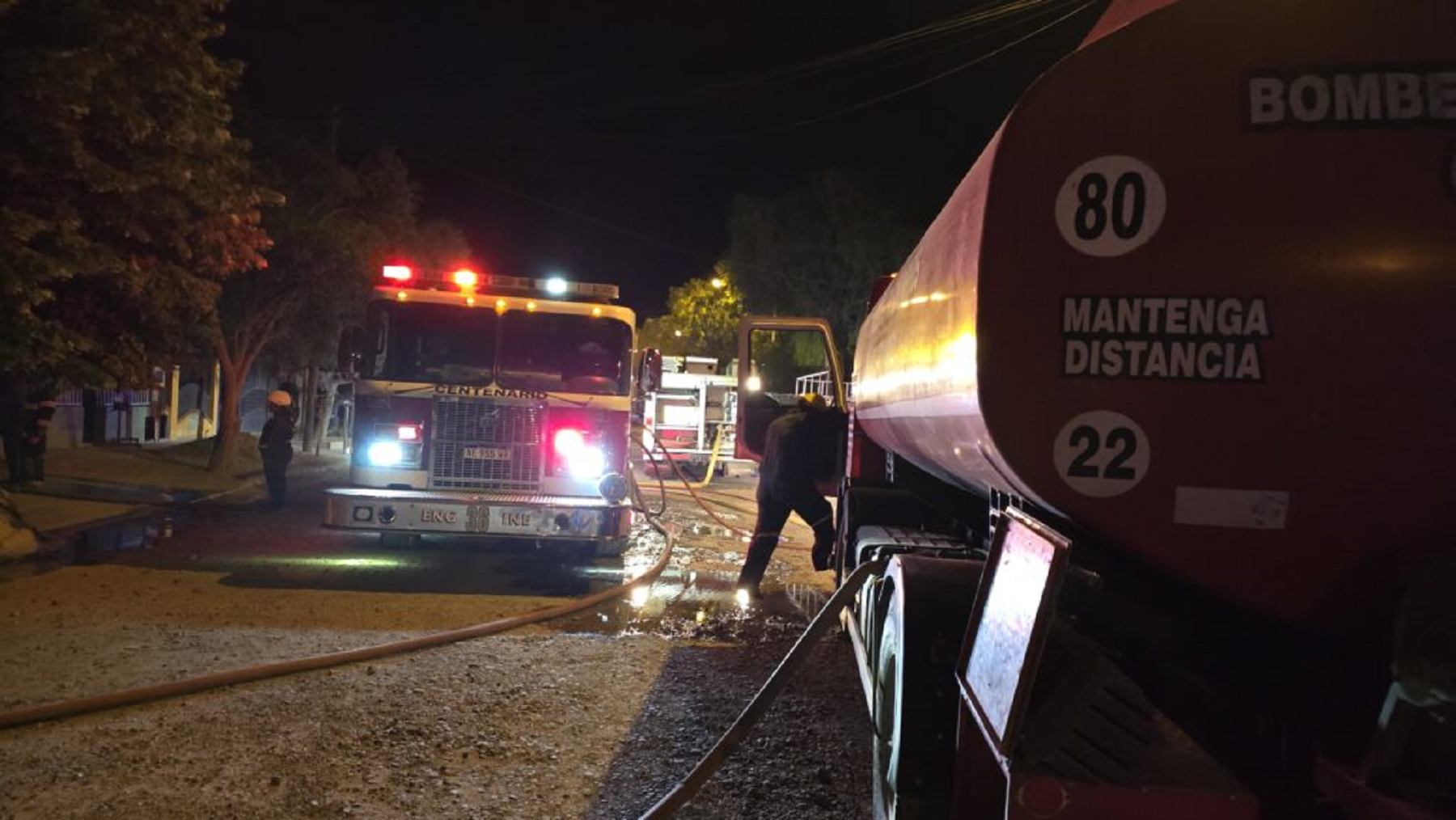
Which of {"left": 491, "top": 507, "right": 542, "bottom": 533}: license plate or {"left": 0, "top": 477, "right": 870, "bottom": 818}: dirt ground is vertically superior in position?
{"left": 491, "top": 507, "right": 542, "bottom": 533}: license plate

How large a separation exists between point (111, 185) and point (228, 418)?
9.08 meters

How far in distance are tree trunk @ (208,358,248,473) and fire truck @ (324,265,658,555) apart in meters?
8.85

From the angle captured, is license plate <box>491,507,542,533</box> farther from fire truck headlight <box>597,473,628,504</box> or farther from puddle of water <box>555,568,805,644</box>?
puddle of water <box>555,568,805,644</box>

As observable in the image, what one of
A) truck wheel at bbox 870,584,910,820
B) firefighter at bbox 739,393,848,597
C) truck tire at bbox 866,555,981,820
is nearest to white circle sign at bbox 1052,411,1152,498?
truck tire at bbox 866,555,981,820

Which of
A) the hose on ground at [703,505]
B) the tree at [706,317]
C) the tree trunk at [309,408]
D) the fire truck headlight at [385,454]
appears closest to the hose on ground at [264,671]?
the fire truck headlight at [385,454]

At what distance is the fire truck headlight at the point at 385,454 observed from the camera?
8.33 m

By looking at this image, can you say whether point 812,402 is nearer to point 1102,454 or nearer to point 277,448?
point 1102,454

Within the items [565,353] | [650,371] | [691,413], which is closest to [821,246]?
[691,413]

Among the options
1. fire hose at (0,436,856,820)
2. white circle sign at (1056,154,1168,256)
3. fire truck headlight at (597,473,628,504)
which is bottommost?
fire hose at (0,436,856,820)

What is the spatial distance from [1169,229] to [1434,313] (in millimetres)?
576

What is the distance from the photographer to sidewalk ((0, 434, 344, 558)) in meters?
9.53

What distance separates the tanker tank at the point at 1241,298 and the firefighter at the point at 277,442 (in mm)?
11915

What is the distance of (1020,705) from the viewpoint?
2.19m

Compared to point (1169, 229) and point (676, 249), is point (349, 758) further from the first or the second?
point (676, 249)
